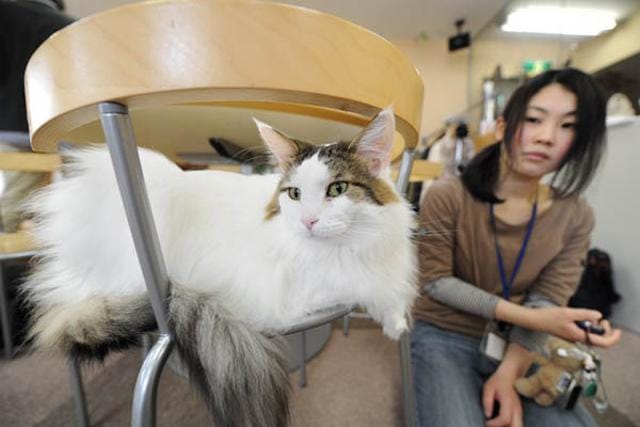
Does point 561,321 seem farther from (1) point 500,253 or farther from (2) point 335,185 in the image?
(2) point 335,185

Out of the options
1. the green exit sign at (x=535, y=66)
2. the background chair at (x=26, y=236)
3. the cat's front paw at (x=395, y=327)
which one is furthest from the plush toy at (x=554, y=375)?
the green exit sign at (x=535, y=66)

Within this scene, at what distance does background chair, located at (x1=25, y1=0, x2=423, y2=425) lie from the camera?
0.84 feet

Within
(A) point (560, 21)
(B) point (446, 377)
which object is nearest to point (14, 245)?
(B) point (446, 377)

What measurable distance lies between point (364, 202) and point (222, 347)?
22 cm

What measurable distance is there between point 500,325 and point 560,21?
2.84 metres

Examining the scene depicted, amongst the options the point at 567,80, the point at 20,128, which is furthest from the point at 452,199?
the point at 20,128

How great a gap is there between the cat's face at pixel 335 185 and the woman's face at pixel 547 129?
21.8 inches

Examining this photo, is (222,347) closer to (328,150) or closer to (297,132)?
(328,150)

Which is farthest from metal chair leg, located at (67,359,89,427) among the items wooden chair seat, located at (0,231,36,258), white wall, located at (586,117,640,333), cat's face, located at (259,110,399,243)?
white wall, located at (586,117,640,333)

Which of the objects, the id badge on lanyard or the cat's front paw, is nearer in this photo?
the cat's front paw

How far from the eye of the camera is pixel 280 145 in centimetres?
41

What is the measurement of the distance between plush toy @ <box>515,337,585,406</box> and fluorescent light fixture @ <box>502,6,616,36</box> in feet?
8.03

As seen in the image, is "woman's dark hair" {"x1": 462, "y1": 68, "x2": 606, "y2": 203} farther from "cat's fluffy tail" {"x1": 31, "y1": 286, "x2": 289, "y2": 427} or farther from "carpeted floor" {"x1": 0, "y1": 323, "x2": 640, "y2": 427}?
"cat's fluffy tail" {"x1": 31, "y1": 286, "x2": 289, "y2": 427}

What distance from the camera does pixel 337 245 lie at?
1.26 ft
